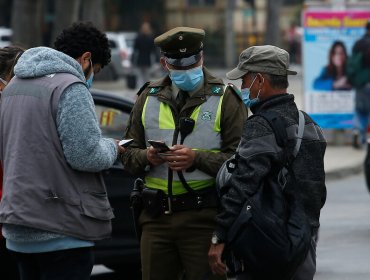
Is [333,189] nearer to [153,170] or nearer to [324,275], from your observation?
[324,275]

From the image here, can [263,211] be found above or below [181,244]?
above

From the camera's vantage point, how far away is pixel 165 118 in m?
5.61

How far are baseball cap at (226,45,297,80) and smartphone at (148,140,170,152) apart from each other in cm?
44

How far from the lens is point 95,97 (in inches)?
336

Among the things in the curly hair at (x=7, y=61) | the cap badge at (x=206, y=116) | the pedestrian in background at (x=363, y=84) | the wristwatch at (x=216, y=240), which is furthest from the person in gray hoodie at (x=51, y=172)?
the pedestrian in background at (x=363, y=84)

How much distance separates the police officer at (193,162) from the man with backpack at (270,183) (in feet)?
0.97

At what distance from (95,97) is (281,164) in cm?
372

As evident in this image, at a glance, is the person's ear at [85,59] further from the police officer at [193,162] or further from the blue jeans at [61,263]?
the blue jeans at [61,263]

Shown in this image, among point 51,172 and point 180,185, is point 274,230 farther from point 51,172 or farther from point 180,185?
point 51,172

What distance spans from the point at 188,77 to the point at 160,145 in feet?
1.31

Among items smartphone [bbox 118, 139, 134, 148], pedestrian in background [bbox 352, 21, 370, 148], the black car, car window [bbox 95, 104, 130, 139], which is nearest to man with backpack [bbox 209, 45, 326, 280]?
smartphone [bbox 118, 139, 134, 148]

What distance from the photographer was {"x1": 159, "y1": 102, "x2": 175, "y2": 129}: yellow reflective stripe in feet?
18.3

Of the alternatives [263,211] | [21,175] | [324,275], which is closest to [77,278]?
[21,175]

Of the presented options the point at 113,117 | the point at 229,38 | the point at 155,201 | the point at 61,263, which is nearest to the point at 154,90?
the point at 155,201
